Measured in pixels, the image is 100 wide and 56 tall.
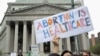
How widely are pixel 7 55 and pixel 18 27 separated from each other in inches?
303

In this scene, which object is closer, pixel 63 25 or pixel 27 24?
pixel 63 25

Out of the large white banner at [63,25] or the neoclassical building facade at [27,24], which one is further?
the neoclassical building facade at [27,24]

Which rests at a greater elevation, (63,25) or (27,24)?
(27,24)

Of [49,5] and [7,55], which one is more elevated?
[49,5]

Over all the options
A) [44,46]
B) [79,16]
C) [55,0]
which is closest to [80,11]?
[79,16]

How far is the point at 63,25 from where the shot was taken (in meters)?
11.9

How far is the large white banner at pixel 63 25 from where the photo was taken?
37.4ft

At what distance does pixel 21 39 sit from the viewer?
7188cm

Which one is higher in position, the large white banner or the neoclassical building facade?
the neoclassical building facade

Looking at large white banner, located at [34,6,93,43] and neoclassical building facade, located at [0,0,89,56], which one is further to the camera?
neoclassical building facade, located at [0,0,89,56]

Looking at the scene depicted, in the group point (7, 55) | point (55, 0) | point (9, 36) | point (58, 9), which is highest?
point (55, 0)

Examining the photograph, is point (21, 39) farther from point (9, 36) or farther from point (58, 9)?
point (58, 9)

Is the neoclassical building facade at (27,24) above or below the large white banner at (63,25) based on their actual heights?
above

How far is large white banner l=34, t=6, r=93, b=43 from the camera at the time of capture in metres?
11.4
